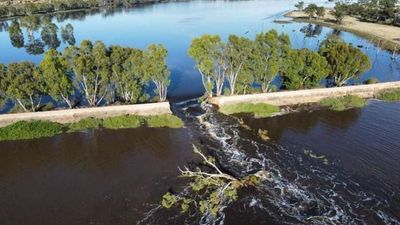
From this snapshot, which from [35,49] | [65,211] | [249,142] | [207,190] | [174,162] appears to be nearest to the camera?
[65,211]

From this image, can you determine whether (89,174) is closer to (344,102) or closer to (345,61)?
(344,102)

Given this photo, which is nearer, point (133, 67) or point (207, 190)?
point (207, 190)

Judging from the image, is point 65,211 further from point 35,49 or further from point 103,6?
point 103,6

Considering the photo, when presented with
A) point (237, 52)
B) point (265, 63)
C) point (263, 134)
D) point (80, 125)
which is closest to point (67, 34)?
point (80, 125)

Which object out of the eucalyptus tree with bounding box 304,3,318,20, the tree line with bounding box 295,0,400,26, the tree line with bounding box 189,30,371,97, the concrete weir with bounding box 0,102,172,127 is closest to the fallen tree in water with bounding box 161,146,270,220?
the concrete weir with bounding box 0,102,172,127

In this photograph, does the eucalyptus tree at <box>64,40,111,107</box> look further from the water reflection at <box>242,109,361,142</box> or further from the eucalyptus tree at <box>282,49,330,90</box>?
the eucalyptus tree at <box>282,49,330,90</box>

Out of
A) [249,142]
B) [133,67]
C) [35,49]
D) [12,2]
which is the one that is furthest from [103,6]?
[249,142]
